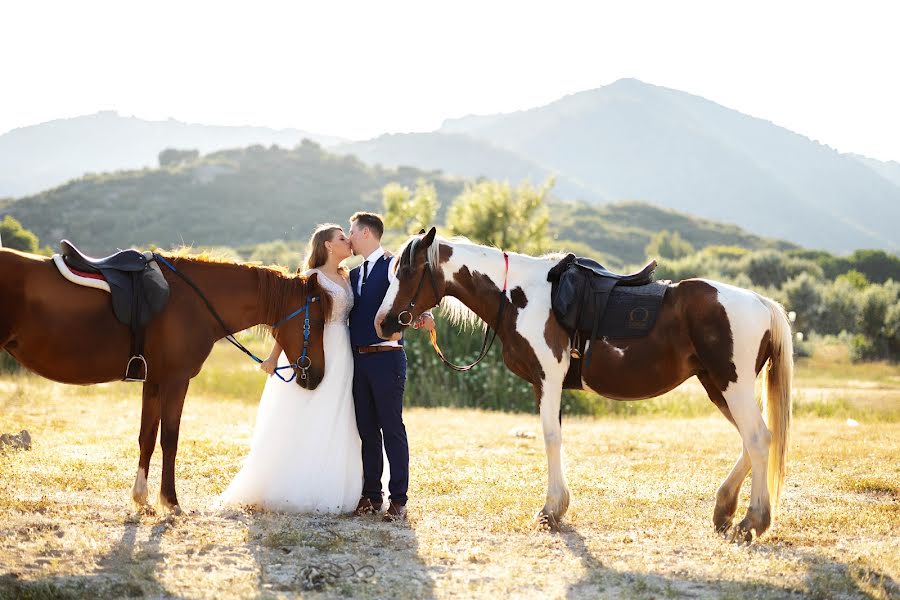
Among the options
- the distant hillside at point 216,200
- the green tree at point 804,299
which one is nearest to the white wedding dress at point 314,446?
the green tree at point 804,299

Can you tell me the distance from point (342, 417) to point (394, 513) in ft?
2.72

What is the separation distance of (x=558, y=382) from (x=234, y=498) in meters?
2.62

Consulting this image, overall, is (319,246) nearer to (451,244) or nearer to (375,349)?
(375,349)

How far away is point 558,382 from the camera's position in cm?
576

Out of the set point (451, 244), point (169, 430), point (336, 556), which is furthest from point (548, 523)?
point (169, 430)

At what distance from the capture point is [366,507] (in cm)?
615

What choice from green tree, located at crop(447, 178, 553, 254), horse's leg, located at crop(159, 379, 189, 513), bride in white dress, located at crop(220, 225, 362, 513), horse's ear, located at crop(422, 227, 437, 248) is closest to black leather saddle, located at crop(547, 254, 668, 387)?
horse's ear, located at crop(422, 227, 437, 248)

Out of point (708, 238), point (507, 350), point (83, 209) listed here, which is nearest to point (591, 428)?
point (507, 350)

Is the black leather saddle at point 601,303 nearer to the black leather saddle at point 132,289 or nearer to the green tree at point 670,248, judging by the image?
the black leather saddle at point 132,289

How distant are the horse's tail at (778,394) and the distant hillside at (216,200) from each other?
161 ft

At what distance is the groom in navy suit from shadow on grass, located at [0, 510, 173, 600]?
5.79 feet

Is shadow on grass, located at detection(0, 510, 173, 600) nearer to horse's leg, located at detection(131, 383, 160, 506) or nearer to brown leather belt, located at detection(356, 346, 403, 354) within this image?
horse's leg, located at detection(131, 383, 160, 506)

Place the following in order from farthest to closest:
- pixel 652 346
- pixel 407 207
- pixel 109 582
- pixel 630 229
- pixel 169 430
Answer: pixel 630 229 → pixel 407 207 → pixel 169 430 → pixel 652 346 → pixel 109 582

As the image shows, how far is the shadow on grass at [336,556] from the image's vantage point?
4.38 metres
